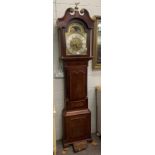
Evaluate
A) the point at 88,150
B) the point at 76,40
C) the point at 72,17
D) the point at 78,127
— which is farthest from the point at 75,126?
the point at 72,17

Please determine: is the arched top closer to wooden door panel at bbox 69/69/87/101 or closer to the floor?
wooden door panel at bbox 69/69/87/101

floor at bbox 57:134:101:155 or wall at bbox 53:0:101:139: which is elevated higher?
wall at bbox 53:0:101:139

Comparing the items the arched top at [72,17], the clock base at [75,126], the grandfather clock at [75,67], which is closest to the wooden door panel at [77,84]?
the grandfather clock at [75,67]

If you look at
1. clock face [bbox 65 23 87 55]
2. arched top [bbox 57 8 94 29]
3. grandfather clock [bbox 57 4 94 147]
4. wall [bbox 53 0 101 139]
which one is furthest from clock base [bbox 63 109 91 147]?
arched top [bbox 57 8 94 29]

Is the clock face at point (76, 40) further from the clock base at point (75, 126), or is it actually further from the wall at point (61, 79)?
the clock base at point (75, 126)

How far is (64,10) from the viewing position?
8.30ft

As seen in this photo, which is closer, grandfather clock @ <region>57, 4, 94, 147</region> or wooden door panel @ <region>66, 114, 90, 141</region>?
grandfather clock @ <region>57, 4, 94, 147</region>

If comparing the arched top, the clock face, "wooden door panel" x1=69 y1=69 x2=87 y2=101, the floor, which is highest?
the arched top

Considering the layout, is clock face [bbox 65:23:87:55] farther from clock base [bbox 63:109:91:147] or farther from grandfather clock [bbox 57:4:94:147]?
clock base [bbox 63:109:91:147]

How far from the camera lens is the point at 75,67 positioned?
2428 mm

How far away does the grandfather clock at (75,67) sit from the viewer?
2.34 metres

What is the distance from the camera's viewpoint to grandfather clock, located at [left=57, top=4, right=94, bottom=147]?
2.34m
